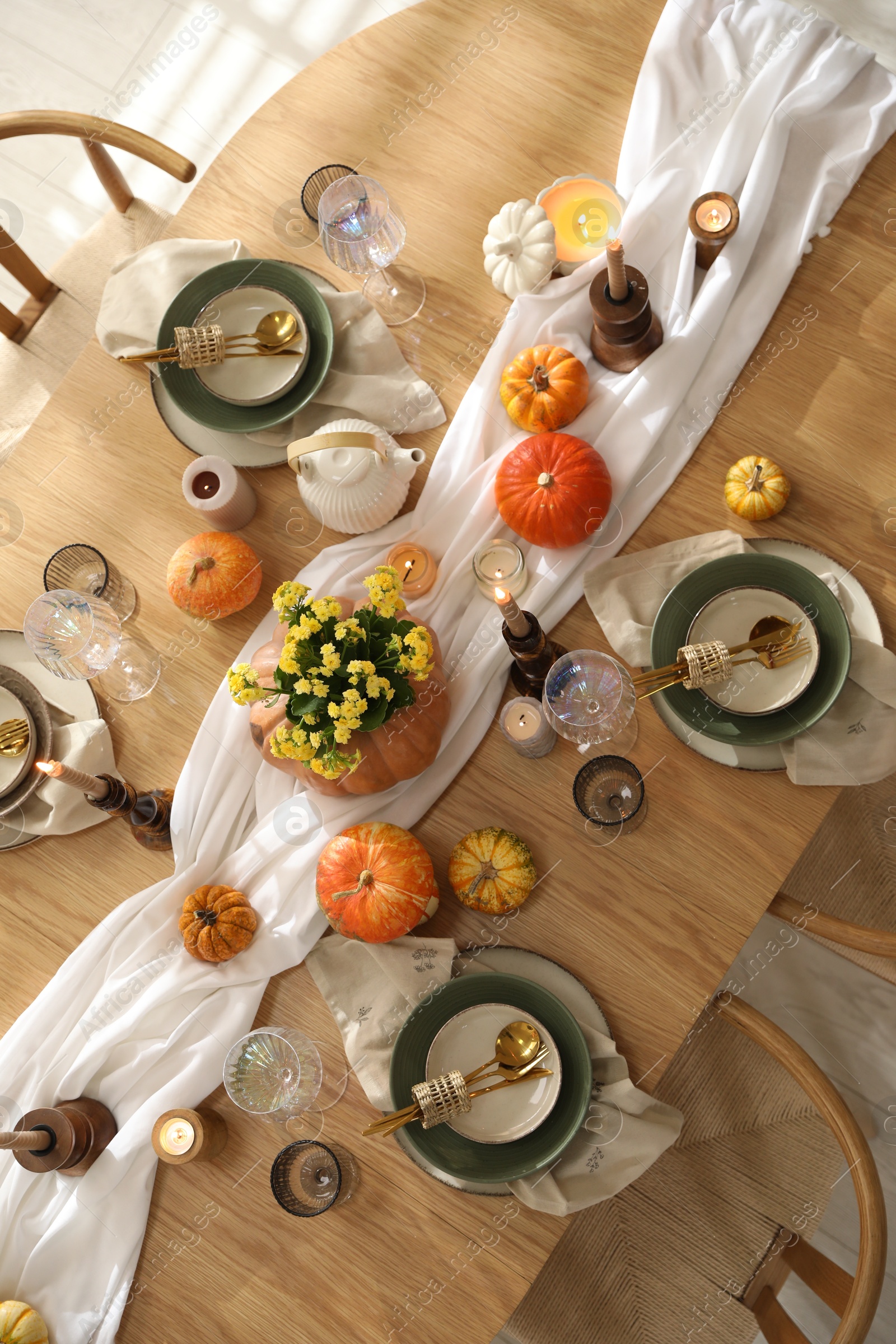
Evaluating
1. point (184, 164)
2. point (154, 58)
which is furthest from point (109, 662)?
point (154, 58)

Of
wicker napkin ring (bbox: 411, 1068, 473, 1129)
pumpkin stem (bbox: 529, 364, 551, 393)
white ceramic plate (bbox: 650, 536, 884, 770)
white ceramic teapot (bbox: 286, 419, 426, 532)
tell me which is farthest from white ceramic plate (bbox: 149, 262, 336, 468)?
wicker napkin ring (bbox: 411, 1068, 473, 1129)

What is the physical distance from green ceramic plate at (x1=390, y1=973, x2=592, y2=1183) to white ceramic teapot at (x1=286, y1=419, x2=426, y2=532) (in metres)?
0.83

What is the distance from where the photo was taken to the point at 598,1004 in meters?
1.50

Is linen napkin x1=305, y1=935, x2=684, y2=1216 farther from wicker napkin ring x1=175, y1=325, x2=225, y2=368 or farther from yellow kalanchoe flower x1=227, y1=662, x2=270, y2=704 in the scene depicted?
Answer: wicker napkin ring x1=175, y1=325, x2=225, y2=368

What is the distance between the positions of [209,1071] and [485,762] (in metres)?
0.70

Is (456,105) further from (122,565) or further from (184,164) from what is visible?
(122,565)

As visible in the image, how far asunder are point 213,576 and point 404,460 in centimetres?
41

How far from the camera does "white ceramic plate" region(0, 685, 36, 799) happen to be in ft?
5.54

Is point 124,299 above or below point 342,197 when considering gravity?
below

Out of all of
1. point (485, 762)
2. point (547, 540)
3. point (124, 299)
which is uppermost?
point (547, 540)

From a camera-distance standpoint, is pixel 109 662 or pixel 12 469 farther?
pixel 12 469

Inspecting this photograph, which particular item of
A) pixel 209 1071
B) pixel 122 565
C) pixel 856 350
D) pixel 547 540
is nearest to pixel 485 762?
pixel 547 540

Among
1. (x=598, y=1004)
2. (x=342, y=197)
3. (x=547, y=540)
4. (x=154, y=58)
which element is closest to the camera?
(x=598, y=1004)

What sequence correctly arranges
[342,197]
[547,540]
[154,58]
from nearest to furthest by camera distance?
[547,540] < [342,197] < [154,58]
